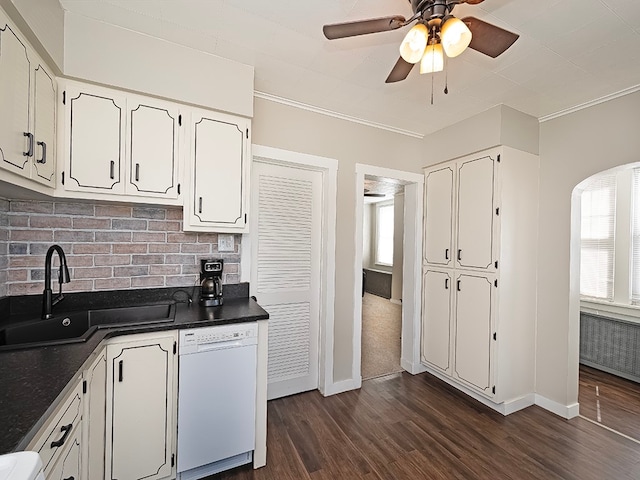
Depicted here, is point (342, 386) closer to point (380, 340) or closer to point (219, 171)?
point (380, 340)

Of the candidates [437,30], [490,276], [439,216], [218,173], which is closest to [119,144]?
[218,173]

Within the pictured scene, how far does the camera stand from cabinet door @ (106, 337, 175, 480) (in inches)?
60.1

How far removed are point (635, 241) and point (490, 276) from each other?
80.0 inches

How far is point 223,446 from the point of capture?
5.83ft

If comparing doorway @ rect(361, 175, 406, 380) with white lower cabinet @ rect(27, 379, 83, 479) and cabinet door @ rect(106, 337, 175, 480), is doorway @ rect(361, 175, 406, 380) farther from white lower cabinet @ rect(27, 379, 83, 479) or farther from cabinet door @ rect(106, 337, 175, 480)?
white lower cabinet @ rect(27, 379, 83, 479)

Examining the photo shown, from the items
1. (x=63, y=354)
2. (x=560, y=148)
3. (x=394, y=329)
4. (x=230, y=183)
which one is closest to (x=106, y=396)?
(x=63, y=354)

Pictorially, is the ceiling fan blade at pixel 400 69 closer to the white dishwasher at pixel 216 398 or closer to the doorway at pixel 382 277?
the doorway at pixel 382 277

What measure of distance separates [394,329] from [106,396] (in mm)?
4054

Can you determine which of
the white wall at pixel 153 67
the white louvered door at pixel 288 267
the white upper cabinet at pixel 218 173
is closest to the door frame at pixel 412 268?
the white louvered door at pixel 288 267

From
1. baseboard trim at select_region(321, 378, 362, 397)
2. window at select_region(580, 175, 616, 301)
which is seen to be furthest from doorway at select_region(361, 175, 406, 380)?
window at select_region(580, 175, 616, 301)

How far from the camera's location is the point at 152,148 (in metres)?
1.85

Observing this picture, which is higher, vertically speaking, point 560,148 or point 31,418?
point 560,148

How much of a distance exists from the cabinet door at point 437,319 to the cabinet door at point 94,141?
2.88 metres

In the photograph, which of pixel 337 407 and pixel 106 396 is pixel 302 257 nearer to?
pixel 337 407
